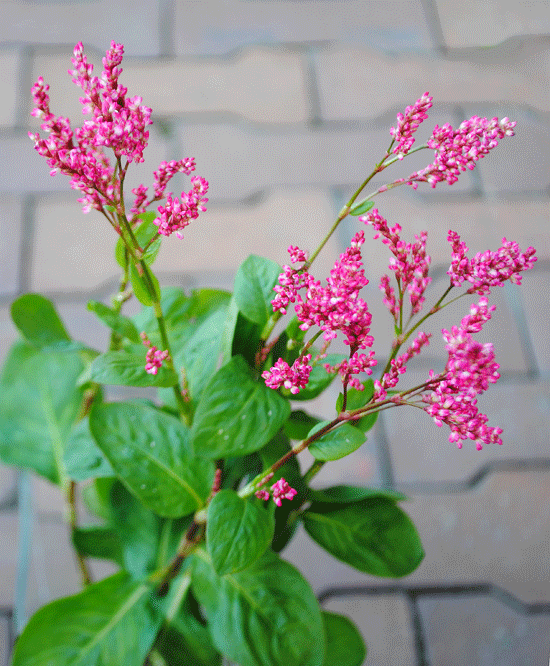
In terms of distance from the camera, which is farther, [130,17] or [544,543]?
[130,17]

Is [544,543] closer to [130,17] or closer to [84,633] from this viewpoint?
[84,633]

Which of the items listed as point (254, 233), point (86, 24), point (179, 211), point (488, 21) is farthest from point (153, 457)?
point (488, 21)

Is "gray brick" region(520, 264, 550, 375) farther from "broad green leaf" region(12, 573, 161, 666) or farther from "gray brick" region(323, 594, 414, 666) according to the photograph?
"broad green leaf" region(12, 573, 161, 666)

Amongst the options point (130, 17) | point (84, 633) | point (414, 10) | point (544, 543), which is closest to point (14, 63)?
point (130, 17)

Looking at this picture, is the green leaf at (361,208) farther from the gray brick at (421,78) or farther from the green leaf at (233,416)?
the gray brick at (421,78)

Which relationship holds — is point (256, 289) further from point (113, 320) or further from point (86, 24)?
point (86, 24)

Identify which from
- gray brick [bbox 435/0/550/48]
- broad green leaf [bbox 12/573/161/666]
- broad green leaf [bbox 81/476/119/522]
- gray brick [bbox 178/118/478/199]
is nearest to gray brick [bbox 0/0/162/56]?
gray brick [bbox 178/118/478/199]
